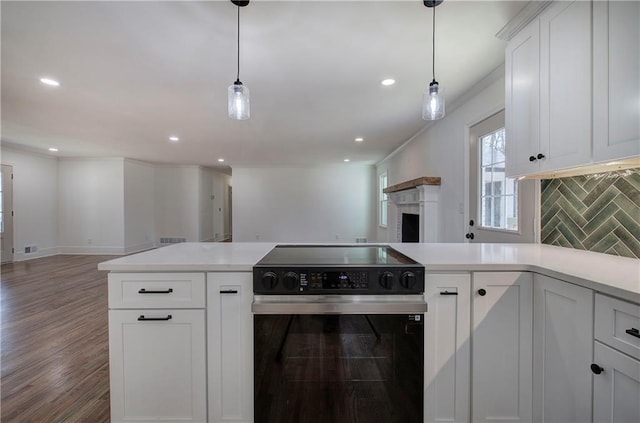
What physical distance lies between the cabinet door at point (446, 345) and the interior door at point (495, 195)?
3.65 feet

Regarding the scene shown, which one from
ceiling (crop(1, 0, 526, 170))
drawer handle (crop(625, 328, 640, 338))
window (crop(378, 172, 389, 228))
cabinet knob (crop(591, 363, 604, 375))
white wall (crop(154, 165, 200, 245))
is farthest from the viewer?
white wall (crop(154, 165, 200, 245))

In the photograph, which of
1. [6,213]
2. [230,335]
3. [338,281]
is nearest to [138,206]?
[6,213]

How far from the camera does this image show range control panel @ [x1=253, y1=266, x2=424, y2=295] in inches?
51.6

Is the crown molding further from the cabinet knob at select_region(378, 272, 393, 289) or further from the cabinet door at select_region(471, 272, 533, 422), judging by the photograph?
the cabinet knob at select_region(378, 272, 393, 289)

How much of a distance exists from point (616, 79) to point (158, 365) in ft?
8.09

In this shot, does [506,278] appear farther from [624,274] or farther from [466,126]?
[466,126]

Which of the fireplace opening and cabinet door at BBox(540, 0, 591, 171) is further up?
cabinet door at BBox(540, 0, 591, 171)

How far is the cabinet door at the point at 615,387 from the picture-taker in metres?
0.93

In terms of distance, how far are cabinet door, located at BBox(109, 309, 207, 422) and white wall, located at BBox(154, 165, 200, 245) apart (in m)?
6.94

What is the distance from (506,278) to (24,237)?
857 cm

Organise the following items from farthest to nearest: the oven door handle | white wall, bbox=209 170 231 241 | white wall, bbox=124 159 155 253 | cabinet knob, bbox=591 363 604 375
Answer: white wall, bbox=209 170 231 241 < white wall, bbox=124 159 155 253 < the oven door handle < cabinet knob, bbox=591 363 604 375

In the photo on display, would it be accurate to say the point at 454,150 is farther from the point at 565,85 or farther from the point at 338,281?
the point at 338,281

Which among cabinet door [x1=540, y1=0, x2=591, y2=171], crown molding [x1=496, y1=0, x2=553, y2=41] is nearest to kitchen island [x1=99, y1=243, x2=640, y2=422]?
cabinet door [x1=540, y1=0, x2=591, y2=171]

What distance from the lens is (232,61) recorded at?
2.21 m
